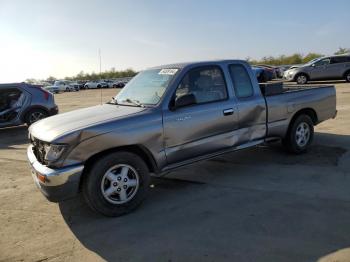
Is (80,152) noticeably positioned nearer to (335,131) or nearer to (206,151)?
(206,151)

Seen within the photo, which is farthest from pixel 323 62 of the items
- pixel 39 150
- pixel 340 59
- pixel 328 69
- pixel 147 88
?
pixel 39 150

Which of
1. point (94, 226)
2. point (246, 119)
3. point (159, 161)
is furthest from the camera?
point (246, 119)

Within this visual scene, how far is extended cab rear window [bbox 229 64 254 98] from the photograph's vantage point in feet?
20.2

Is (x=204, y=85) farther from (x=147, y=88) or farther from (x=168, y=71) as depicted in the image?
(x=147, y=88)

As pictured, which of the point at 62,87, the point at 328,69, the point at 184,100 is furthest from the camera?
the point at 62,87

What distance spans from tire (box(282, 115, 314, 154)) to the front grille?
417 centimetres

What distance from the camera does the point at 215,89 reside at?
5.93 meters

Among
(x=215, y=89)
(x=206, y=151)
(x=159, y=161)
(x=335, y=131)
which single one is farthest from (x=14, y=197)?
(x=335, y=131)

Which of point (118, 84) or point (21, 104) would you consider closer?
point (21, 104)

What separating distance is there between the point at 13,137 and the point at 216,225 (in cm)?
878

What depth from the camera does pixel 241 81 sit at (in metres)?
6.27

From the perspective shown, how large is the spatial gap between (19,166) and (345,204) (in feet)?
19.1

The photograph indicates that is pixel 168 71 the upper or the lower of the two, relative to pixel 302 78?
upper

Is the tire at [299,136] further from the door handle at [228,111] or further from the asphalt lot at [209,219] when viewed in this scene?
the door handle at [228,111]
